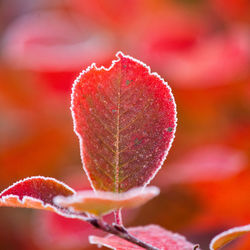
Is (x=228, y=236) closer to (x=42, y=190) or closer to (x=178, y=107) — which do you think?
(x=42, y=190)

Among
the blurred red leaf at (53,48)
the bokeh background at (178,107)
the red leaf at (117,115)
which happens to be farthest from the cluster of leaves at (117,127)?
the blurred red leaf at (53,48)

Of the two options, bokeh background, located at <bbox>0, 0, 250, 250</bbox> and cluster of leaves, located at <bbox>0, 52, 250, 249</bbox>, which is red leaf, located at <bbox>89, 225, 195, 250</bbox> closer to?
cluster of leaves, located at <bbox>0, 52, 250, 249</bbox>

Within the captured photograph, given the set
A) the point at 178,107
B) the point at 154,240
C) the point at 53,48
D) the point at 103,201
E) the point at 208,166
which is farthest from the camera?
the point at 53,48

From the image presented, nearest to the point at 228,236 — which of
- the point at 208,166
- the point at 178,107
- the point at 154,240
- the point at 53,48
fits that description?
the point at 154,240

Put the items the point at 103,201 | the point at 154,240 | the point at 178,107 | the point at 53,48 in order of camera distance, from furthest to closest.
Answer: the point at 53,48 → the point at 178,107 → the point at 154,240 → the point at 103,201

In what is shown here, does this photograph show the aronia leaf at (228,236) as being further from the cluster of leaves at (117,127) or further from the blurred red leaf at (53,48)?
the blurred red leaf at (53,48)

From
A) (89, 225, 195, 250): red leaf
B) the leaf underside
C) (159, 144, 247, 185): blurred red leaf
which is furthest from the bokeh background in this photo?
the leaf underside

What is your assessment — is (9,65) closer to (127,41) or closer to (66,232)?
(127,41)

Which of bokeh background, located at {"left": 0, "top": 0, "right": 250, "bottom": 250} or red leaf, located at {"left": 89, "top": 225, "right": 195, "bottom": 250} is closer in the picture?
red leaf, located at {"left": 89, "top": 225, "right": 195, "bottom": 250}
